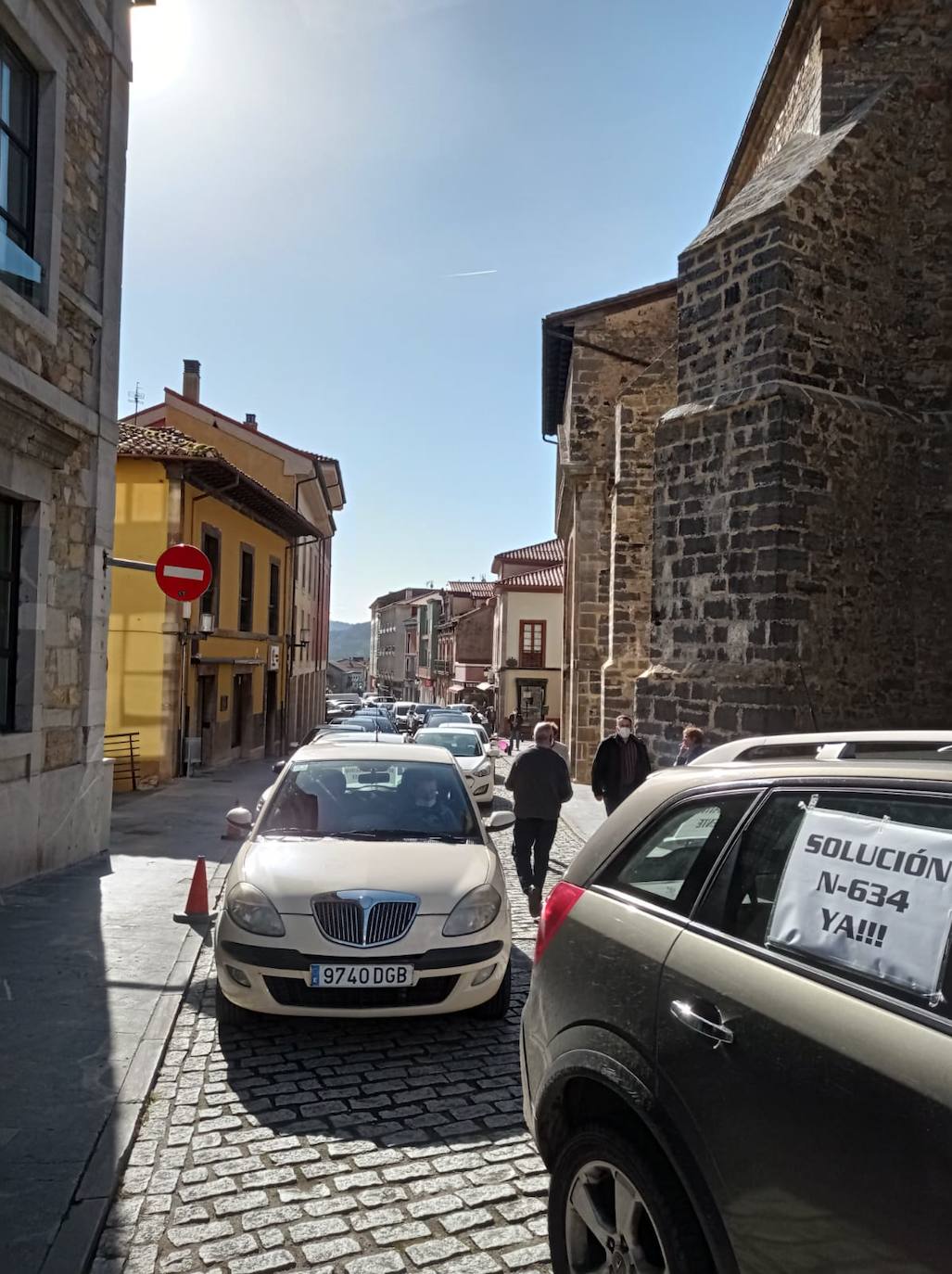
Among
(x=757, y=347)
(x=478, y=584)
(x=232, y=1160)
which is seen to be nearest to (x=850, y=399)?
(x=757, y=347)

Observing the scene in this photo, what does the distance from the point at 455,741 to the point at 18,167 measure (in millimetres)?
11018

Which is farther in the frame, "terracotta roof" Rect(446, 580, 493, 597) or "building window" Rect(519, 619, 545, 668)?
"terracotta roof" Rect(446, 580, 493, 597)

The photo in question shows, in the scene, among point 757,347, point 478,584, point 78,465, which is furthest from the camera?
point 478,584

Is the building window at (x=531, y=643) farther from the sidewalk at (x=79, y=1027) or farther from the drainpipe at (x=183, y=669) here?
the sidewalk at (x=79, y=1027)

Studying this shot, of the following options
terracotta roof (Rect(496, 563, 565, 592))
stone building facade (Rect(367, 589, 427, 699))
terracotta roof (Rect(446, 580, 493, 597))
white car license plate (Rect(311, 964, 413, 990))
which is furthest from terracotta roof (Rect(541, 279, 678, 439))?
stone building facade (Rect(367, 589, 427, 699))

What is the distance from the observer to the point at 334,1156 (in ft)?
11.6

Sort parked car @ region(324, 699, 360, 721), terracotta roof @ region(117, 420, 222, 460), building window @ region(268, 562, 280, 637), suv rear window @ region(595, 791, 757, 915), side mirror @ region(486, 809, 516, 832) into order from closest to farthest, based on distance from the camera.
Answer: suv rear window @ region(595, 791, 757, 915) → side mirror @ region(486, 809, 516, 832) → terracotta roof @ region(117, 420, 222, 460) → building window @ region(268, 562, 280, 637) → parked car @ region(324, 699, 360, 721)

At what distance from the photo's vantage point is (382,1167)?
346cm

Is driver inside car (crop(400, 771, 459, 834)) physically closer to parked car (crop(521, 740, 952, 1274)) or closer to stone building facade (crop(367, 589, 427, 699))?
parked car (crop(521, 740, 952, 1274))

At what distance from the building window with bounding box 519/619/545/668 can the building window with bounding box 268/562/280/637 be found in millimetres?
17810

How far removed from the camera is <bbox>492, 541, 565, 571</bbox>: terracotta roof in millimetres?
45406

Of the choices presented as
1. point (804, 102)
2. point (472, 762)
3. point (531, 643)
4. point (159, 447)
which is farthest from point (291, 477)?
point (804, 102)

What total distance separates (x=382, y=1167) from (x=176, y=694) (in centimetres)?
1477

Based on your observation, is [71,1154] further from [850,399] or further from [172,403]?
[172,403]
